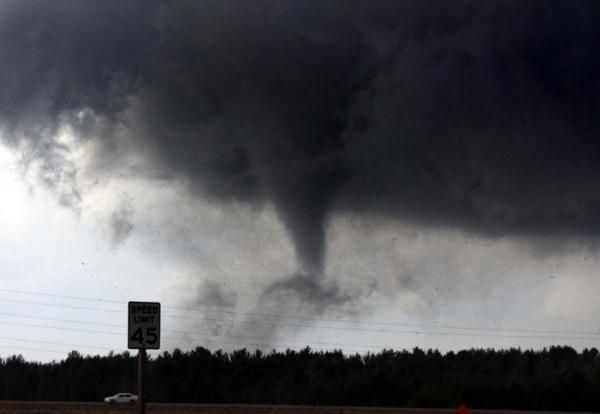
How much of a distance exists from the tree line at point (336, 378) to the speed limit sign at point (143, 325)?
5774cm

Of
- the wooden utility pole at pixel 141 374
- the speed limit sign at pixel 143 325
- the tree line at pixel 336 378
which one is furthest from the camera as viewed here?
the tree line at pixel 336 378

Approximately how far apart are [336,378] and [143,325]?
75501 mm

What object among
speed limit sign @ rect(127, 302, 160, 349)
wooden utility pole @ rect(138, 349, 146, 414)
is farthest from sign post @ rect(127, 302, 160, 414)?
wooden utility pole @ rect(138, 349, 146, 414)

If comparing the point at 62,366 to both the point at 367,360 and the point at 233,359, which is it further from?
the point at 367,360

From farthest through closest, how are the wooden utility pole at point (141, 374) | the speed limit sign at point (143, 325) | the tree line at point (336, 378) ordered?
the tree line at point (336, 378) → the wooden utility pole at point (141, 374) → the speed limit sign at point (143, 325)

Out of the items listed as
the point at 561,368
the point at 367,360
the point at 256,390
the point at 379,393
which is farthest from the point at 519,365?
the point at 256,390

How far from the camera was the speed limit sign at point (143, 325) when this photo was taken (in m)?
19.2

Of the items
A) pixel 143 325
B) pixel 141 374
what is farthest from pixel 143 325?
pixel 141 374

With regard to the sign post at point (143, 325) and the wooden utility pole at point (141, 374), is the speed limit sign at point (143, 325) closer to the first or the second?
the sign post at point (143, 325)

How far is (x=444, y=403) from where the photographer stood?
74938 millimetres

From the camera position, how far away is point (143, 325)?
19328 mm

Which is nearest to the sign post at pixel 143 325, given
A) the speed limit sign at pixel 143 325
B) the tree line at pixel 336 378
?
the speed limit sign at pixel 143 325

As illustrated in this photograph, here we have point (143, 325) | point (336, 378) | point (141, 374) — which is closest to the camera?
point (143, 325)

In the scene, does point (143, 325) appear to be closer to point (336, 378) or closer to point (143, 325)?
point (143, 325)
